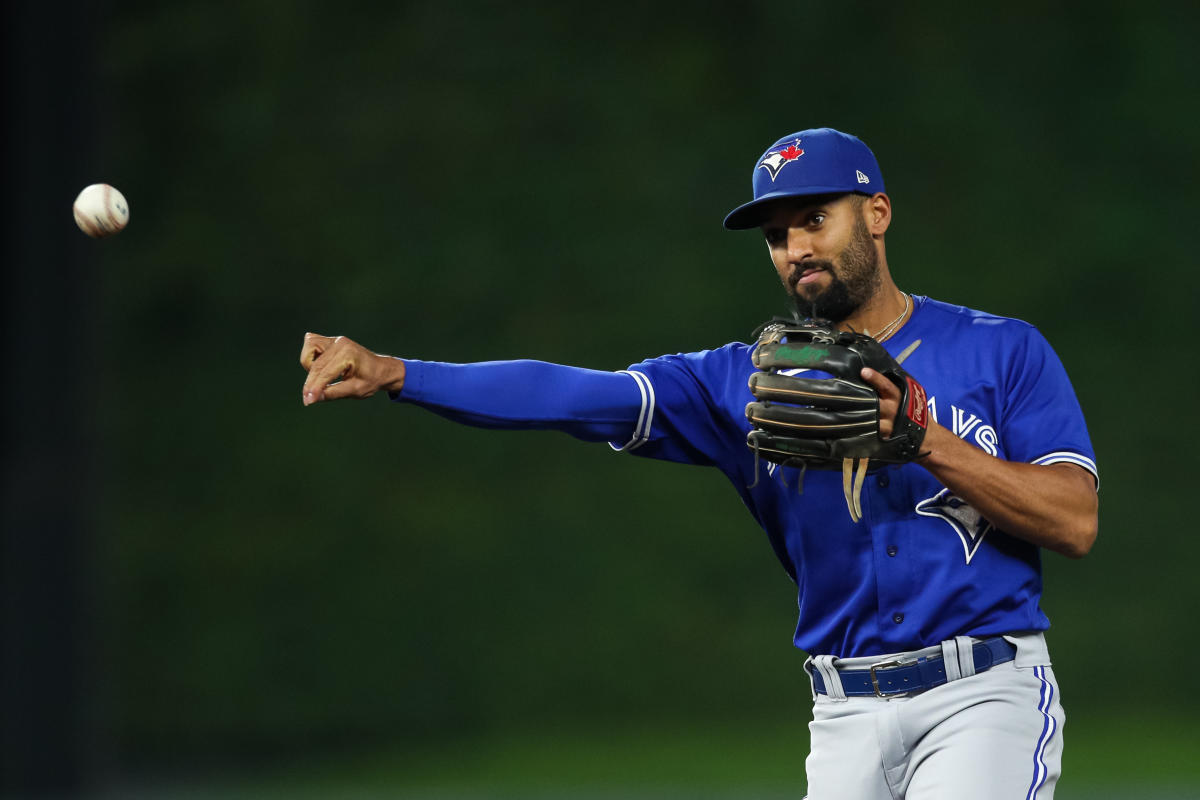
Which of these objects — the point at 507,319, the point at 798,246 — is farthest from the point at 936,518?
the point at 507,319

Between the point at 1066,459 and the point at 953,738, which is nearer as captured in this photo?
the point at 953,738

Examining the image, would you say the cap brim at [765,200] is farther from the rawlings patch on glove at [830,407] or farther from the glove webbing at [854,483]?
the glove webbing at [854,483]

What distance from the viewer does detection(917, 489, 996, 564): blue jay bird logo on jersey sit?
3.15m

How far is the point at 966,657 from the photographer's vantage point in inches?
121

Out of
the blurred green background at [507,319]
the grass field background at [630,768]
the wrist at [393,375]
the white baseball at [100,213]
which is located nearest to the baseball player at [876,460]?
the wrist at [393,375]

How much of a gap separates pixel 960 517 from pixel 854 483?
11.3 inches

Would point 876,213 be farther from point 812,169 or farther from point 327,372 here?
point 327,372

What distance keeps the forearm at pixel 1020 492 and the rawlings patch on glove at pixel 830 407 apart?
0.07m

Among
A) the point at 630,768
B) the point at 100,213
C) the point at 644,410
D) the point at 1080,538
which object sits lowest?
the point at 630,768

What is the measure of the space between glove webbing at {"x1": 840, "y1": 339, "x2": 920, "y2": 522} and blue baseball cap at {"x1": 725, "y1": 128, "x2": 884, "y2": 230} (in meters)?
0.69

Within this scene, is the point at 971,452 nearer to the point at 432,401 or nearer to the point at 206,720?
the point at 432,401

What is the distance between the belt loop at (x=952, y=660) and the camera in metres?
3.08

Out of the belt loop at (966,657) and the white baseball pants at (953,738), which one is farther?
the belt loop at (966,657)

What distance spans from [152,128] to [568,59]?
3134 mm
